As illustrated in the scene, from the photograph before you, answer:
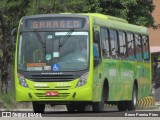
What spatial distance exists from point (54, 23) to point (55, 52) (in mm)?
986

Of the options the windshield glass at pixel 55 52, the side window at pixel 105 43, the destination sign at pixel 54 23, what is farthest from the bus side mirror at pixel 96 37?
the side window at pixel 105 43

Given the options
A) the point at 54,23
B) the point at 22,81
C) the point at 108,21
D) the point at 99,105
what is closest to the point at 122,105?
the point at 108,21

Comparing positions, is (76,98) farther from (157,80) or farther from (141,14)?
(157,80)

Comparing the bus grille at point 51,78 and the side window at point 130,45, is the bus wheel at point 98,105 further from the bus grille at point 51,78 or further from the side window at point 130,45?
the side window at point 130,45

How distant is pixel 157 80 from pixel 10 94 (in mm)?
27224

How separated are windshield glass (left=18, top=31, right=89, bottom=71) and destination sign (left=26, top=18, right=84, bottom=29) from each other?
0.82ft

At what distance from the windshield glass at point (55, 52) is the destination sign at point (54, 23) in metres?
0.25

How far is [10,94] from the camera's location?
29.3 metres

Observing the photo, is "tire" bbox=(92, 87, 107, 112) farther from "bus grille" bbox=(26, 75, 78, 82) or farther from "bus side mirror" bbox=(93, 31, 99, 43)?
"bus side mirror" bbox=(93, 31, 99, 43)

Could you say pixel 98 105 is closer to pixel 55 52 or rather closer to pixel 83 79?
pixel 83 79

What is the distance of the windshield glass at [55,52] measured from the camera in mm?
20969

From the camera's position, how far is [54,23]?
70.5ft

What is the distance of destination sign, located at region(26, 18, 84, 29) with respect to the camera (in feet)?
70.2

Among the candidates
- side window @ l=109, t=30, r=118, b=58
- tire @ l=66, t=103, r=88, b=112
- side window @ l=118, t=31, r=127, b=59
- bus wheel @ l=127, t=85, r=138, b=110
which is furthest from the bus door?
bus wheel @ l=127, t=85, r=138, b=110
